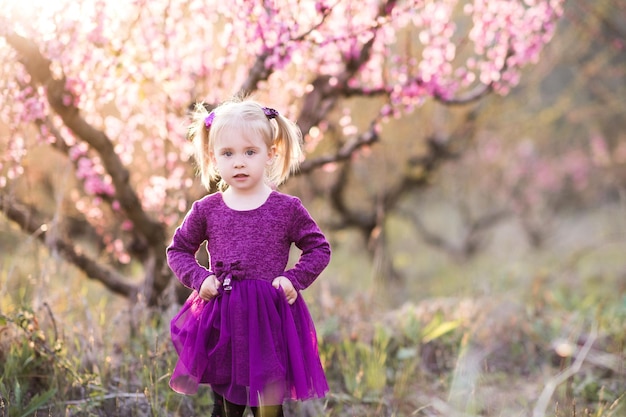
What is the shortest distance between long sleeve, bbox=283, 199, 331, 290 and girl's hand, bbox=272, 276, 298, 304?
0.12 ft

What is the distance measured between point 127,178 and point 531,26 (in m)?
2.66

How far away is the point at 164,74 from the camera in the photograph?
11.8 feet

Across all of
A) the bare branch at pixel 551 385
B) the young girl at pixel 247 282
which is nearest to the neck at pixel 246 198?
the young girl at pixel 247 282

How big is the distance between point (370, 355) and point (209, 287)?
1713 millimetres

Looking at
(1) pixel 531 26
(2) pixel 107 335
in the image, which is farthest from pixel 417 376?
(1) pixel 531 26

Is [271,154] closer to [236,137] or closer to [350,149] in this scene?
[236,137]

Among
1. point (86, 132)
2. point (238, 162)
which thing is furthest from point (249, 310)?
point (86, 132)

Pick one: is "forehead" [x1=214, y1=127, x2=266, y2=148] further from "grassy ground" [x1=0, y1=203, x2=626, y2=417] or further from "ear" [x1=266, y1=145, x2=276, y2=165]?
"grassy ground" [x1=0, y1=203, x2=626, y2=417]

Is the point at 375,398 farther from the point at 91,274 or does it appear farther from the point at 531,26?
the point at 531,26

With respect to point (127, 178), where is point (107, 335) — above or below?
below

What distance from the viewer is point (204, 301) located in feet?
7.32

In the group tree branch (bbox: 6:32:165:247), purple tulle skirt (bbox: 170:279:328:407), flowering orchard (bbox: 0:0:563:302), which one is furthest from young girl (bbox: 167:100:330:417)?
tree branch (bbox: 6:32:165:247)

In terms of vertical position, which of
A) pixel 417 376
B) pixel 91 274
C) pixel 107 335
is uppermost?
pixel 91 274

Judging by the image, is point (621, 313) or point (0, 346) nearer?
point (0, 346)
